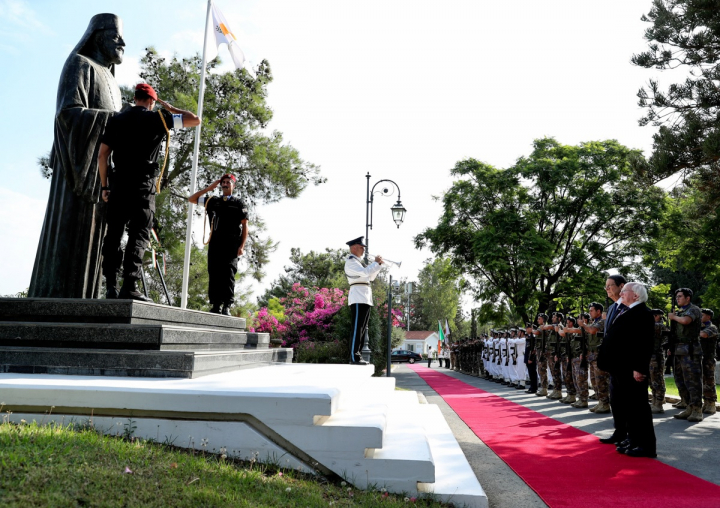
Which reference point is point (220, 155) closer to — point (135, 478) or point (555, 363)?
point (555, 363)

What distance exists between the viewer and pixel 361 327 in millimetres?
8438

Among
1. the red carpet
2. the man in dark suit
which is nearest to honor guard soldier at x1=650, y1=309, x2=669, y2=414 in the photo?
the red carpet

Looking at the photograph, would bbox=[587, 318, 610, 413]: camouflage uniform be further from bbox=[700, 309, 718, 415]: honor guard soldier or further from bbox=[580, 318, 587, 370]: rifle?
bbox=[700, 309, 718, 415]: honor guard soldier

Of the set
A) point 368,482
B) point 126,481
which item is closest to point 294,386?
point 368,482

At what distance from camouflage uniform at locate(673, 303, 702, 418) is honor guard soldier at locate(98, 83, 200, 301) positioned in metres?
Answer: 8.58

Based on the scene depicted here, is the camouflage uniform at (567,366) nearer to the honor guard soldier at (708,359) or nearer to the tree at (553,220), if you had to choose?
the honor guard soldier at (708,359)

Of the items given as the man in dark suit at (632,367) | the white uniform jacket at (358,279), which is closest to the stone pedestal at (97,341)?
the white uniform jacket at (358,279)

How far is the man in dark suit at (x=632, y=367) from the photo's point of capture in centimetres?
541

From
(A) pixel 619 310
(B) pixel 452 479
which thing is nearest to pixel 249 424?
(B) pixel 452 479

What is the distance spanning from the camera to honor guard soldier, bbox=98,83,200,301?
16.3 feet

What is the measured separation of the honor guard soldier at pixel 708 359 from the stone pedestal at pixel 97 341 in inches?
332

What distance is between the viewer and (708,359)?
9242 millimetres

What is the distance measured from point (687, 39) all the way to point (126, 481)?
1247 centimetres

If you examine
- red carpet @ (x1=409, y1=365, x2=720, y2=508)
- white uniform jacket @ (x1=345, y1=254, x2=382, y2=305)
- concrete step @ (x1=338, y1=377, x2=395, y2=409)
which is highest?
white uniform jacket @ (x1=345, y1=254, x2=382, y2=305)
